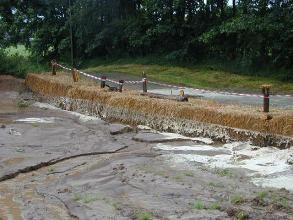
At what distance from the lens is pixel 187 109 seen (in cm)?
1346

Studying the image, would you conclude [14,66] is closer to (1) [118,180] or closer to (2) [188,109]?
(2) [188,109]

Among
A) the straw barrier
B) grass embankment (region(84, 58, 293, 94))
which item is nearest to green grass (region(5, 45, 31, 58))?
grass embankment (region(84, 58, 293, 94))

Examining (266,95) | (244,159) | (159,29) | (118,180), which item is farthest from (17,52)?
(118,180)

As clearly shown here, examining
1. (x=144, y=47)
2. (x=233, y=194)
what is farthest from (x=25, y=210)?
(x=144, y=47)

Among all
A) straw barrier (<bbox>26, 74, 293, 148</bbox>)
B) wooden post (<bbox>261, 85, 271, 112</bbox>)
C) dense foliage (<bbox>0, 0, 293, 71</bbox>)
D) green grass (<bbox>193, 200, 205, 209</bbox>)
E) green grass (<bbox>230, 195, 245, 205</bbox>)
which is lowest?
green grass (<bbox>193, 200, 205, 209</bbox>)

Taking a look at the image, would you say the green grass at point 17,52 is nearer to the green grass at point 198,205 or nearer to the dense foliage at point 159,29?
the dense foliage at point 159,29

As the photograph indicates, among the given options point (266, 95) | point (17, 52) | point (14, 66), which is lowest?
point (14, 66)

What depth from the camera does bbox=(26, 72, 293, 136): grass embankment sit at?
1128cm

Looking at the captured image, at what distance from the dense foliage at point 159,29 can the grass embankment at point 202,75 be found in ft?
2.88

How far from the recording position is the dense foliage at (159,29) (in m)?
21.6

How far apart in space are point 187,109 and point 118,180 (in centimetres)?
503

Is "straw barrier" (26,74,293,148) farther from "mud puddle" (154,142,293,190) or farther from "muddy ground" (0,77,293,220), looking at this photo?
"muddy ground" (0,77,293,220)

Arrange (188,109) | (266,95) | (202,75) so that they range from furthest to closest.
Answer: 1. (202,75)
2. (188,109)
3. (266,95)

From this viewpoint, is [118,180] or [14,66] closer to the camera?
[118,180]
